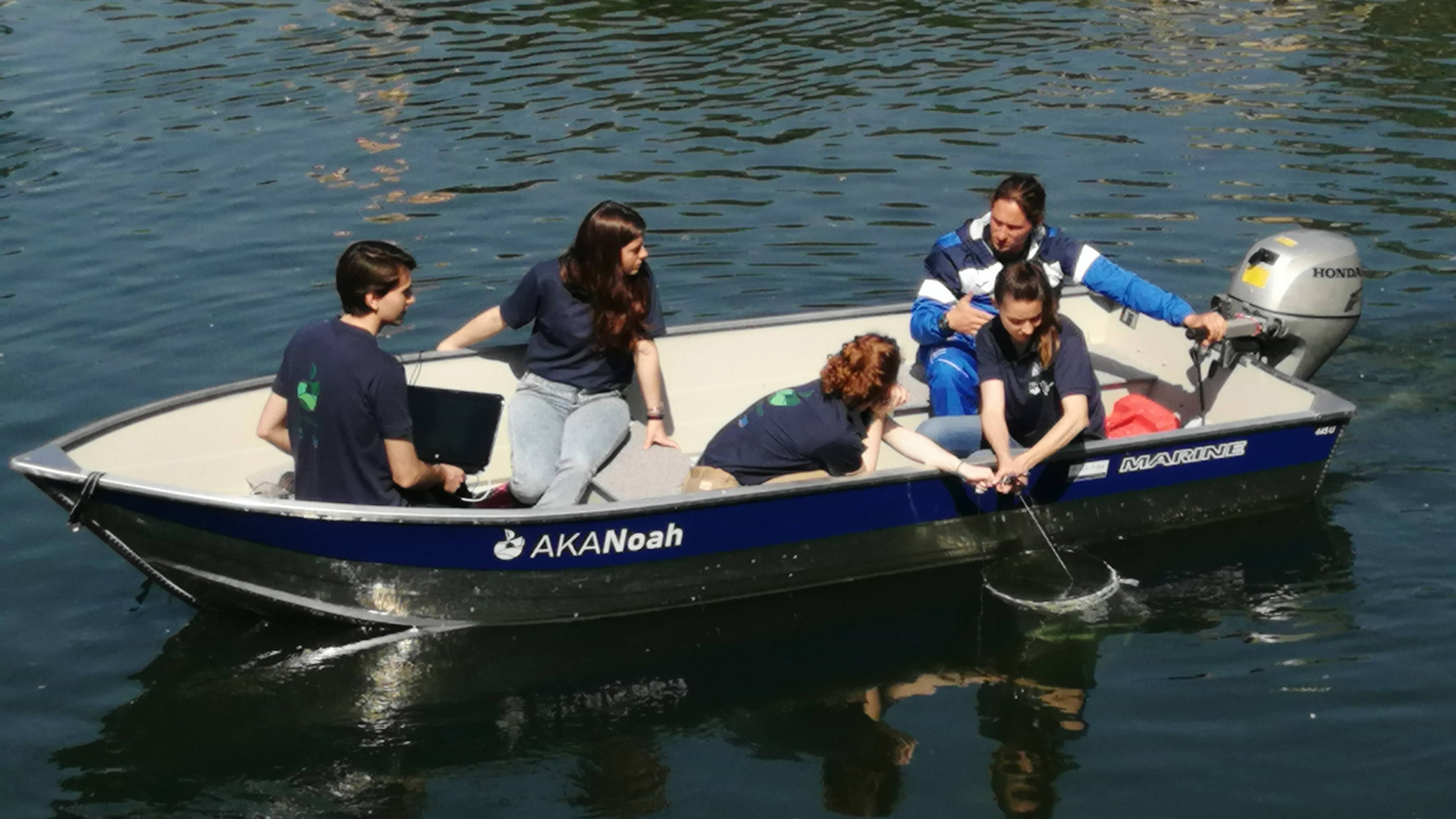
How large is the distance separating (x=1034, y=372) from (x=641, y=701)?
237 centimetres

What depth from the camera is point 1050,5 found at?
731 inches

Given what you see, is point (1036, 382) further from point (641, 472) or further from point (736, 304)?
point (736, 304)

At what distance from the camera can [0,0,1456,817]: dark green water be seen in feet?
21.5

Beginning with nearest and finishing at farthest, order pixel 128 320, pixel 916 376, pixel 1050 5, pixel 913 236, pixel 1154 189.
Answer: pixel 916 376
pixel 128 320
pixel 913 236
pixel 1154 189
pixel 1050 5

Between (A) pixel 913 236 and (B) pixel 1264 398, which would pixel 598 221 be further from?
(A) pixel 913 236

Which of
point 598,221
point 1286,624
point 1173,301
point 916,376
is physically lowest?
point 1286,624

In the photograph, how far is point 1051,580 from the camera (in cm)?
798

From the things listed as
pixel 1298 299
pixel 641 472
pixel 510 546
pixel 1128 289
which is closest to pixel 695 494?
pixel 510 546

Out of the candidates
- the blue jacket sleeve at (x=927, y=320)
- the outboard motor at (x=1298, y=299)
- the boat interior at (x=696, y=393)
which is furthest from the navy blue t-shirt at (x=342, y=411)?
the outboard motor at (x=1298, y=299)

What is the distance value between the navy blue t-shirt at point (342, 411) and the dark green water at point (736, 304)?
851mm

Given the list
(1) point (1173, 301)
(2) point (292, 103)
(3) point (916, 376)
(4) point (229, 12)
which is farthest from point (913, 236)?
(4) point (229, 12)

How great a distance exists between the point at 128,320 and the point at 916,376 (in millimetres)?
5238

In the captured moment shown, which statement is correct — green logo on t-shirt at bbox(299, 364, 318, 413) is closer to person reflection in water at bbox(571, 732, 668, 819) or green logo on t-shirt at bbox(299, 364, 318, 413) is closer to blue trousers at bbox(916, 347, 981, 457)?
person reflection in water at bbox(571, 732, 668, 819)

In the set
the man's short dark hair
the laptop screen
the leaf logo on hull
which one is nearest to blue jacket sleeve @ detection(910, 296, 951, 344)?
the laptop screen
